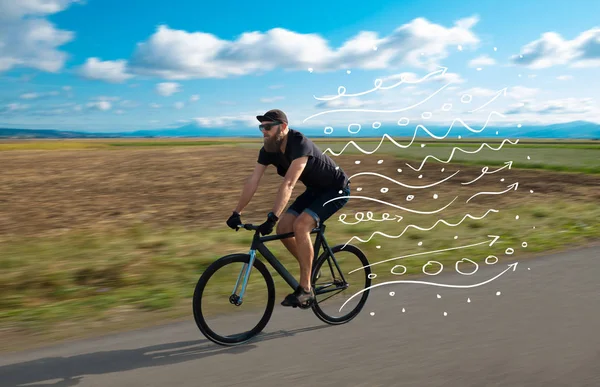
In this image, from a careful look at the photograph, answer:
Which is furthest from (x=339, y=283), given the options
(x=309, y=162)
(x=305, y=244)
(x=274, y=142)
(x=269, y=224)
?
(x=274, y=142)

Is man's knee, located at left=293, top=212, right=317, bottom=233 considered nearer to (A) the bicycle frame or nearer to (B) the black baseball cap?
(A) the bicycle frame

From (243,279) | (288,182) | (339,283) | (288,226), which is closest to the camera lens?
(288,182)

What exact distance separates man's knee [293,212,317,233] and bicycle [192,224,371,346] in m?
0.13

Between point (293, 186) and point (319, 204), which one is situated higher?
point (293, 186)

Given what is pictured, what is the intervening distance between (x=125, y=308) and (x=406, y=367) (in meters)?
3.20

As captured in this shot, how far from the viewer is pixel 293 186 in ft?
15.9

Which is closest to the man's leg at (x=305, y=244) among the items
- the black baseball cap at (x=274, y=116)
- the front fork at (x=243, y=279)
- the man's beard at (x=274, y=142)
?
the front fork at (x=243, y=279)

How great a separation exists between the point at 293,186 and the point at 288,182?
4.7 inches

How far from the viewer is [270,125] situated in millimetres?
4934

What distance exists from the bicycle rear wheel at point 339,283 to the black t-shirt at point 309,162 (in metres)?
0.68

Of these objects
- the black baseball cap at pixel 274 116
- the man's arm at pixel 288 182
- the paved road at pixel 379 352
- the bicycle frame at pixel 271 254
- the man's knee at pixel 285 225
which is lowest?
the paved road at pixel 379 352

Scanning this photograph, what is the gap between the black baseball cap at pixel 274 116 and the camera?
4.93 meters

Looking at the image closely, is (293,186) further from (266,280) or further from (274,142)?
(266,280)

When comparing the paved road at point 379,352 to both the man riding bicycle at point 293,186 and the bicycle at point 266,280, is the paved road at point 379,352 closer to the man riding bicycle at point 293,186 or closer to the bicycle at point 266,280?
the bicycle at point 266,280
